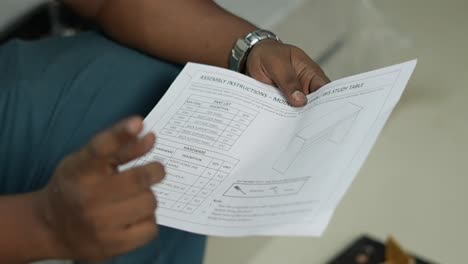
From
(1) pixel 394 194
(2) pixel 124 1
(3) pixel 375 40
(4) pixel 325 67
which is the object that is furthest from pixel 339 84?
(3) pixel 375 40

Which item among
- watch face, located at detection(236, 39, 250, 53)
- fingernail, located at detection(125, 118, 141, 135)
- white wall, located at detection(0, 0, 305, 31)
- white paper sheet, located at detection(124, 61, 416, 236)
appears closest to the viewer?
fingernail, located at detection(125, 118, 141, 135)

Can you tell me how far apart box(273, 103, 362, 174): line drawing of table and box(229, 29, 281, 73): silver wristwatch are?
0.18 metres

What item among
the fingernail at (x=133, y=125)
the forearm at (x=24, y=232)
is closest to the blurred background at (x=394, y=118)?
the forearm at (x=24, y=232)

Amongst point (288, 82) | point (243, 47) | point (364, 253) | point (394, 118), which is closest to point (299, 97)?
point (288, 82)

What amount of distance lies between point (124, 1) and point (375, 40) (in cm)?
87

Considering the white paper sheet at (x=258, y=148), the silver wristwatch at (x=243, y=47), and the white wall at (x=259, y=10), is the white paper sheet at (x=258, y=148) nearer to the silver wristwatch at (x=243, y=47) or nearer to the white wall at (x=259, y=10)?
the silver wristwatch at (x=243, y=47)

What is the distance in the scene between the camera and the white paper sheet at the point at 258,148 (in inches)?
26.1

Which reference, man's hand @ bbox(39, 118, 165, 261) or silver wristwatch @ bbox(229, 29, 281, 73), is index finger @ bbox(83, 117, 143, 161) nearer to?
man's hand @ bbox(39, 118, 165, 261)

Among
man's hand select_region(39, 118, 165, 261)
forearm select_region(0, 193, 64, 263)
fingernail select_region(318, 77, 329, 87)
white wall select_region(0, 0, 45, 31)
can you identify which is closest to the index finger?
man's hand select_region(39, 118, 165, 261)

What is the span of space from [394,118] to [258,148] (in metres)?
0.86

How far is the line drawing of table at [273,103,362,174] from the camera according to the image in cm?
73

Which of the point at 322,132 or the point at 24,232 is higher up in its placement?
the point at 322,132

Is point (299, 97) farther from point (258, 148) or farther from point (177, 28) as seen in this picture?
point (177, 28)

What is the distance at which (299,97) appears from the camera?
31.9 inches
